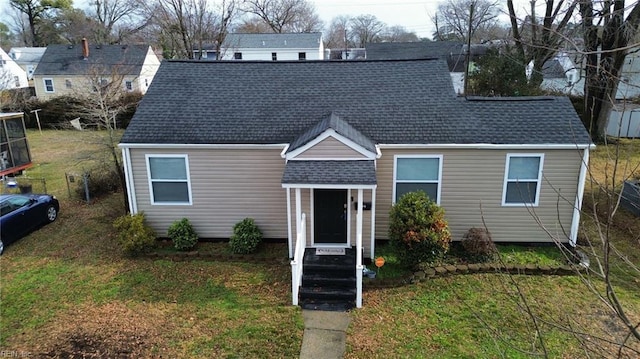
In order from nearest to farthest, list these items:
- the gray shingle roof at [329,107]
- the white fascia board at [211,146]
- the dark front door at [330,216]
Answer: the dark front door at [330,216]
the gray shingle roof at [329,107]
the white fascia board at [211,146]

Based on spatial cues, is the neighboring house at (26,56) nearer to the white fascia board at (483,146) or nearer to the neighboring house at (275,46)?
the neighboring house at (275,46)

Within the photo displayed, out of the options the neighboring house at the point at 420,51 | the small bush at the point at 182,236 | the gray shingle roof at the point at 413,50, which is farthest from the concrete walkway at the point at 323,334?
the gray shingle roof at the point at 413,50

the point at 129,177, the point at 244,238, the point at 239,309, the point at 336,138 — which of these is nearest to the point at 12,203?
the point at 129,177

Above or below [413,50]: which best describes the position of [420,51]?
below

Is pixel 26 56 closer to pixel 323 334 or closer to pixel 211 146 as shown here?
pixel 211 146

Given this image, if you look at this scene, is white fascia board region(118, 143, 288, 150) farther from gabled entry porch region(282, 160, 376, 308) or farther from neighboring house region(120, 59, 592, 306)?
gabled entry porch region(282, 160, 376, 308)

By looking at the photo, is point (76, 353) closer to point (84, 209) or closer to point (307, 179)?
point (307, 179)
